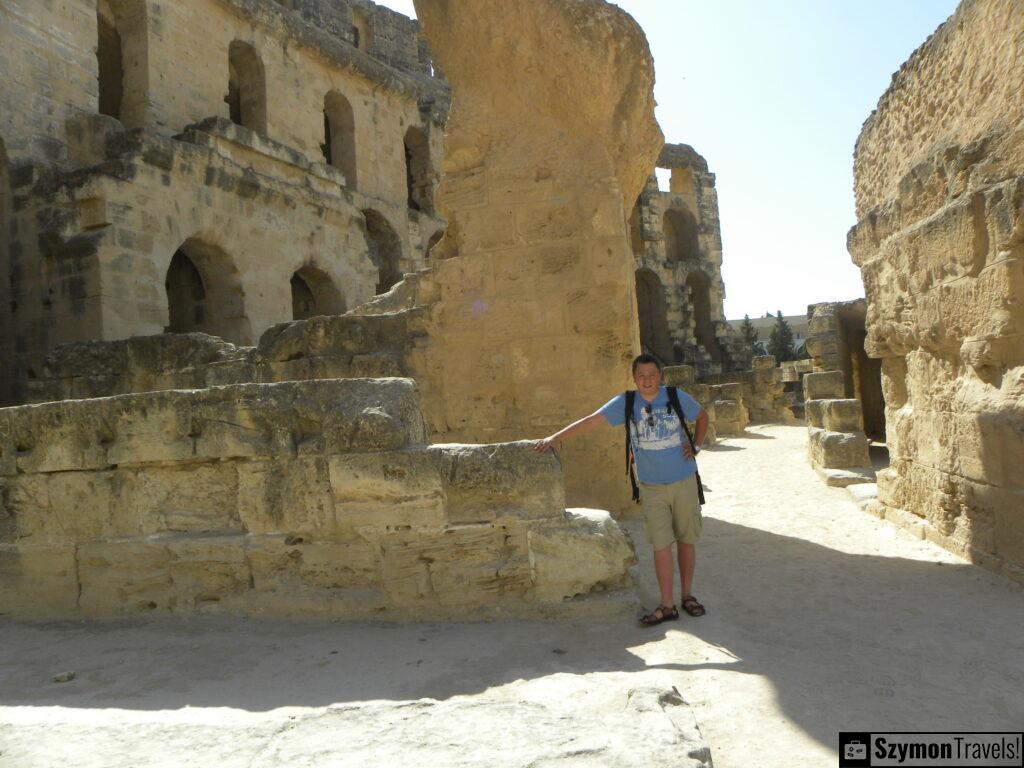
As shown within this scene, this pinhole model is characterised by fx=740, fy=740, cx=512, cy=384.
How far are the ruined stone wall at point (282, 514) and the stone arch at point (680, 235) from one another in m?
23.2

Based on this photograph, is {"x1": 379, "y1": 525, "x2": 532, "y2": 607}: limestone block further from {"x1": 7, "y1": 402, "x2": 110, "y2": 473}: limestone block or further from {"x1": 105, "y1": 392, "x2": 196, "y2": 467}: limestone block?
{"x1": 7, "y1": 402, "x2": 110, "y2": 473}: limestone block

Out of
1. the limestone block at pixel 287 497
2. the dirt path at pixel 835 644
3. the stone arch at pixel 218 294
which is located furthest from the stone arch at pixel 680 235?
the limestone block at pixel 287 497

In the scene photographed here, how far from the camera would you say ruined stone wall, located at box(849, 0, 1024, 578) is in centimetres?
375

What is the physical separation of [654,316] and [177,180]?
16.7m

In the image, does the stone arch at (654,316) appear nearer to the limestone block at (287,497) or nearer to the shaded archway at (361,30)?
the shaded archway at (361,30)

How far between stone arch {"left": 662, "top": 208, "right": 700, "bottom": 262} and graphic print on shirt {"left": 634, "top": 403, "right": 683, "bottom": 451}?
74.7ft

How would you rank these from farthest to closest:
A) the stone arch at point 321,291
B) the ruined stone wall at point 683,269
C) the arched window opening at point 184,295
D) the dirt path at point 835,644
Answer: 1. the ruined stone wall at point 683,269
2. the stone arch at point 321,291
3. the arched window opening at point 184,295
4. the dirt path at point 835,644

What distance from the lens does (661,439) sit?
3.50m

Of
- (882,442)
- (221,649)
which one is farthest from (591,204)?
(882,442)

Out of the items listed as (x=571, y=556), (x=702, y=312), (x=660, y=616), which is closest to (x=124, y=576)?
(x=571, y=556)

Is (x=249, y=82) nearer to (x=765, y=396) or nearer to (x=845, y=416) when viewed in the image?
(x=845, y=416)

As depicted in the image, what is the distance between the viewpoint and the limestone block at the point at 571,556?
3256mm

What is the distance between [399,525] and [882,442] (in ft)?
31.0

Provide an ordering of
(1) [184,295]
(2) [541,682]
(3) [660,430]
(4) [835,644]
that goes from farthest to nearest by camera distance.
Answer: (1) [184,295] → (3) [660,430] → (4) [835,644] → (2) [541,682]
